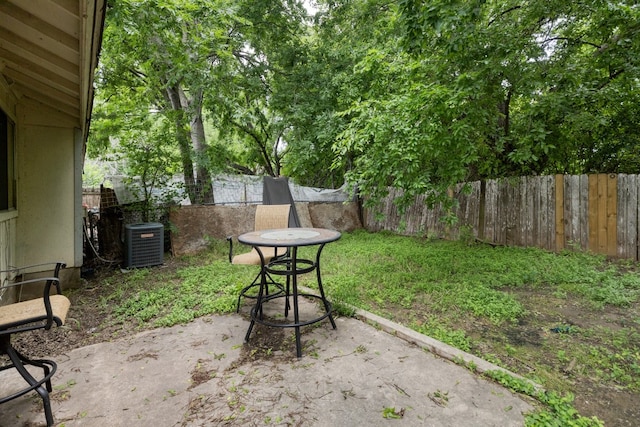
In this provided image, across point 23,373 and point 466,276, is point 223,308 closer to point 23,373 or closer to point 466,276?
point 23,373

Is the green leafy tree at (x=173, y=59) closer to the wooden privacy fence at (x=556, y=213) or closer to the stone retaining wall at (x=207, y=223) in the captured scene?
the stone retaining wall at (x=207, y=223)

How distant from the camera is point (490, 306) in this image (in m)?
2.86

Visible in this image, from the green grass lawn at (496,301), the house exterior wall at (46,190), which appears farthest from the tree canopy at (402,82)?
→ the house exterior wall at (46,190)

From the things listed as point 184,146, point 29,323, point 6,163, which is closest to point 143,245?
point 6,163

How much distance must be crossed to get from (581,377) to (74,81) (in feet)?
15.0

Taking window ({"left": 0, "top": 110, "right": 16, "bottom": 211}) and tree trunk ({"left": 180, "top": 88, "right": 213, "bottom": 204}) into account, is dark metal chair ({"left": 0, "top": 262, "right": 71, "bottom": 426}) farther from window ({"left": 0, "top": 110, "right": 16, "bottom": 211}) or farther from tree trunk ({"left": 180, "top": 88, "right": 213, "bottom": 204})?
tree trunk ({"left": 180, "top": 88, "right": 213, "bottom": 204})

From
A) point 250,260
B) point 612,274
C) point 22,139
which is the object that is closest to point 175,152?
point 22,139

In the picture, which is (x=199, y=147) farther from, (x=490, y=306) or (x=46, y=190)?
(x=490, y=306)

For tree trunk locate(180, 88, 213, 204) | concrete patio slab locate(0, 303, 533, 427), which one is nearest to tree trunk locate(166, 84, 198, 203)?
tree trunk locate(180, 88, 213, 204)

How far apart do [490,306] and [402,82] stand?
319 centimetres

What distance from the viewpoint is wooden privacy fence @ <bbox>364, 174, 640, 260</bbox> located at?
4363 millimetres

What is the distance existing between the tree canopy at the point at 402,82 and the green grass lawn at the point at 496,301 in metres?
1.19

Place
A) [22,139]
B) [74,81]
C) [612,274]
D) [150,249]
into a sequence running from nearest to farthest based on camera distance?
[74,81] < [22,139] < [612,274] < [150,249]

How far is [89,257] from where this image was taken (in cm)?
496
